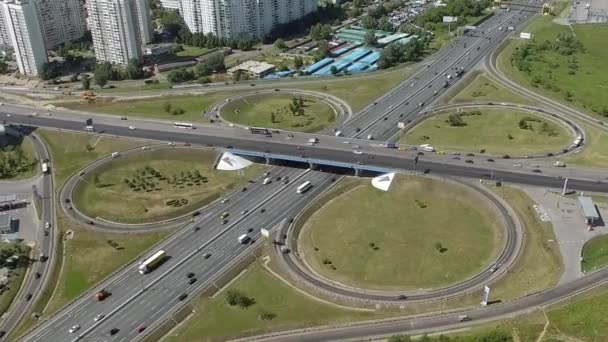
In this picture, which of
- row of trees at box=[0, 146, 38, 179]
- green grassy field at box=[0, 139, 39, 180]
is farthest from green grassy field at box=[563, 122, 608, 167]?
row of trees at box=[0, 146, 38, 179]

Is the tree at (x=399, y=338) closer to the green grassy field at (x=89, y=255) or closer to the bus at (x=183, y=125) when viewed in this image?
the green grassy field at (x=89, y=255)

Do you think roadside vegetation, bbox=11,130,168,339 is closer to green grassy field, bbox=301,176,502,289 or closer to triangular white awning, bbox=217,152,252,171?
triangular white awning, bbox=217,152,252,171

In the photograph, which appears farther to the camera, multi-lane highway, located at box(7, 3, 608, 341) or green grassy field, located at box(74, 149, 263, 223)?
green grassy field, located at box(74, 149, 263, 223)

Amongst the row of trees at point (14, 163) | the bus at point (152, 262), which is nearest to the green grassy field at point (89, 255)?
the bus at point (152, 262)

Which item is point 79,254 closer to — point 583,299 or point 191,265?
point 191,265

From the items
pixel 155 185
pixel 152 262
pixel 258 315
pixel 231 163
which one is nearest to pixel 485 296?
pixel 258 315

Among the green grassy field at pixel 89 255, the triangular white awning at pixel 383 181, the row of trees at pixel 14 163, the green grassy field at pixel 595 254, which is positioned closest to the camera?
the green grassy field at pixel 595 254

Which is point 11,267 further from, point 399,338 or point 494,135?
point 494,135

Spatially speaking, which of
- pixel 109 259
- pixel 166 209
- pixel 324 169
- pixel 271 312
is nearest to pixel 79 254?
pixel 109 259
